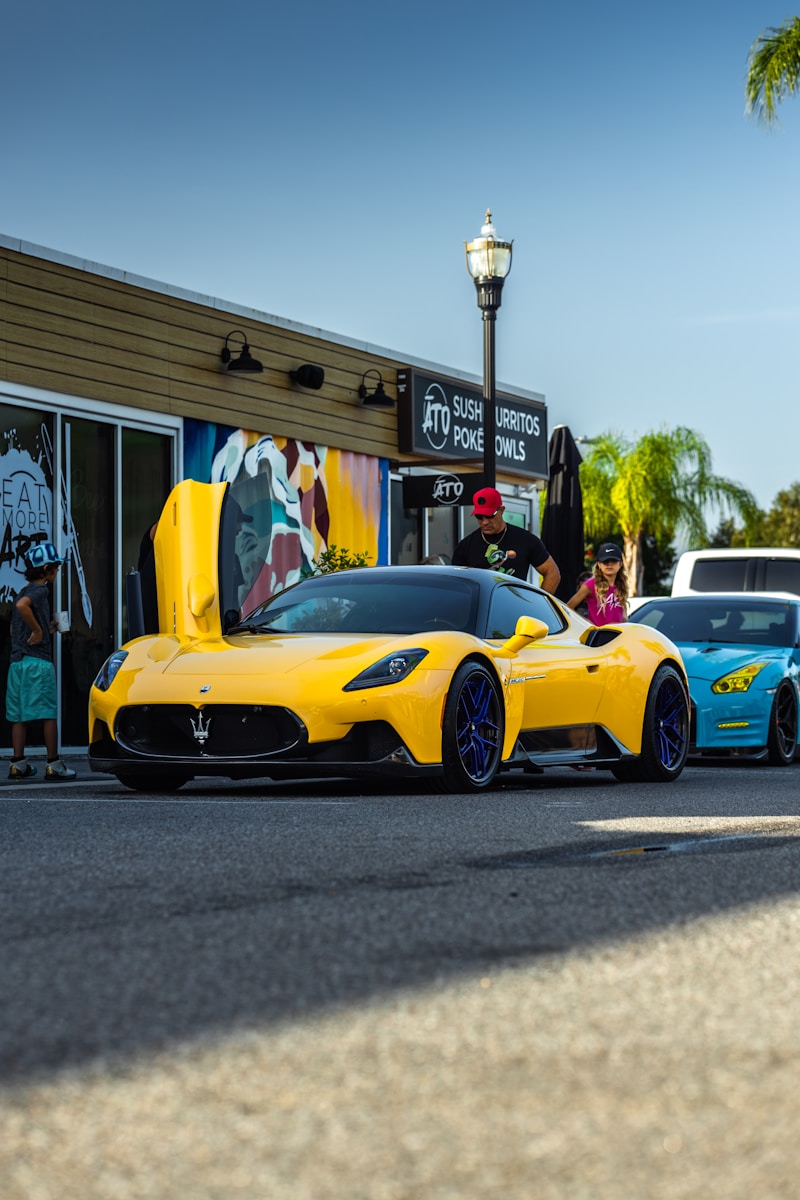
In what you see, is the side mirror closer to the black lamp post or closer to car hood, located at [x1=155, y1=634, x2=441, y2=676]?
car hood, located at [x1=155, y1=634, x2=441, y2=676]

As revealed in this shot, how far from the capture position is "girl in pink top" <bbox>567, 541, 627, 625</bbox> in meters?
13.0

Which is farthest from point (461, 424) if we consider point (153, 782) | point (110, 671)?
point (110, 671)

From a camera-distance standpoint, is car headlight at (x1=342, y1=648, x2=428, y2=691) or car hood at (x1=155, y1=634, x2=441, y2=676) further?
car hood at (x1=155, y1=634, x2=441, y2=676)

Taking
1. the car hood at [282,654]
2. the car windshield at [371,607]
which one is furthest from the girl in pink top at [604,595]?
the car hood at [282,654]

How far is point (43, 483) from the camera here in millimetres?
14773

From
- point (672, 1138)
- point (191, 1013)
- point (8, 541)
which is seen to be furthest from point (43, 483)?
point (672, 1138)

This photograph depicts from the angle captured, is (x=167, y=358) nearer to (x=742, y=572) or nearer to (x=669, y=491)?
(x=742, y=572)

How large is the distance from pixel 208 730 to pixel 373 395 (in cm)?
1175

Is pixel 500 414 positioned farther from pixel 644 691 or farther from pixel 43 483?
pixel 644 691

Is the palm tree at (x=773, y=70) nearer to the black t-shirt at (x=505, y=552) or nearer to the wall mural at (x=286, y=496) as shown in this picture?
the wall mural at (x=286, y=496)

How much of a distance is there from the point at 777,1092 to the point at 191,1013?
3.65 feet

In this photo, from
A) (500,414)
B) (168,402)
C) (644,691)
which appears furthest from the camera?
(500,414)

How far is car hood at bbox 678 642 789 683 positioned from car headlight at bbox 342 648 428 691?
5197 mm

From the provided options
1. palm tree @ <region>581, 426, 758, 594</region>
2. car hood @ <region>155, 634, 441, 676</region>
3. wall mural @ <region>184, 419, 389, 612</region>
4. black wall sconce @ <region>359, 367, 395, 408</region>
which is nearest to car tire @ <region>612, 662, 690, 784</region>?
car hood @ <region>155, 634, 441, 676</region>
